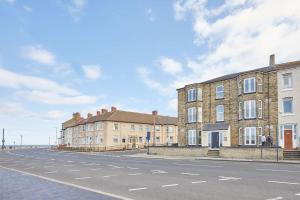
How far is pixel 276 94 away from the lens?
42.7 m

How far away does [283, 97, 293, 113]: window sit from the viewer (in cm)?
4125

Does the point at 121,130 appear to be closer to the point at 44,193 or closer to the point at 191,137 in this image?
the point at 191,137

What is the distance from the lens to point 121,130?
8425 cm

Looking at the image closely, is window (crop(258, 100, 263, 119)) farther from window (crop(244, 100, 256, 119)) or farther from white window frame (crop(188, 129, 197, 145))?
white window frame (crop(188, 129, 197, 145))

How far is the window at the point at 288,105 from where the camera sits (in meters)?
41.2

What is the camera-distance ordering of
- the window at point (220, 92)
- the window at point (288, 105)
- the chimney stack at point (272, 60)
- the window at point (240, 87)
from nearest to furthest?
the window at point (288, 105) → the window at point (240, 87) → the chimney stack at point (272, 60) → the window at point (220, 92)

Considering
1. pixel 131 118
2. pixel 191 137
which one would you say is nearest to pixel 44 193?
pixel 191 137

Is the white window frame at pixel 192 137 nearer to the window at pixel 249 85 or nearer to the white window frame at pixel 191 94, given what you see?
the white window frame at pixel 191 94

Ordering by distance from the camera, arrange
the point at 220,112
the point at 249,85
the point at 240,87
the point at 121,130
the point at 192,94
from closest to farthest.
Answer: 1. the point at 249,85
2. the point at 240,87
3. the point at 220,112
4. the point at 192,94
5. the point at 121,130

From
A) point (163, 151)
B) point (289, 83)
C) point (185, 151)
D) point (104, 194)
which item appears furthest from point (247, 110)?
point (104, 194)

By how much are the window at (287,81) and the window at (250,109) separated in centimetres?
402

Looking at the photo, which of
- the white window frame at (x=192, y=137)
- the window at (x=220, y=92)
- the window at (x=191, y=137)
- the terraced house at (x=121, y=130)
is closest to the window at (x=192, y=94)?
the window at (x=220, y=92)

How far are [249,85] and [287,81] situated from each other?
456cm

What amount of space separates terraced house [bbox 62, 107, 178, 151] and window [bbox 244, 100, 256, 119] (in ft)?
101
